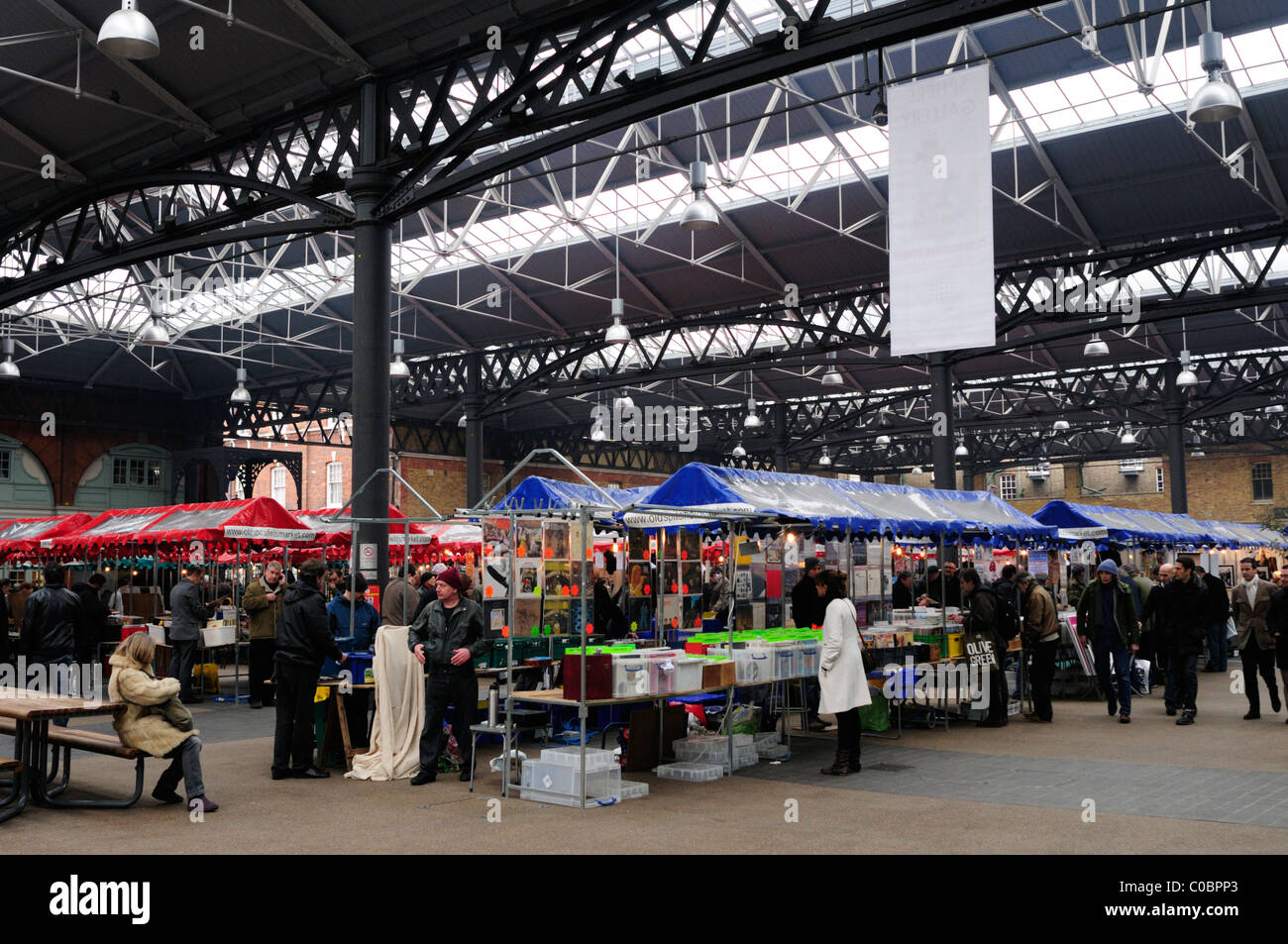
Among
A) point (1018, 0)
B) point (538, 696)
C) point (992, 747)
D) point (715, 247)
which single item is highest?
point (715, 247)

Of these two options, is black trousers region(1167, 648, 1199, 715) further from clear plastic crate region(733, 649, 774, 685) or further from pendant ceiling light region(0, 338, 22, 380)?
pendant ceiling light region(0, 338, 22, 380)

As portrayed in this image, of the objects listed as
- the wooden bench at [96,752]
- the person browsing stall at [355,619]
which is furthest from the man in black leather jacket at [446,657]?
the person browsing stall at [355,619]

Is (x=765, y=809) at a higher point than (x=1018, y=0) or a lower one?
lower

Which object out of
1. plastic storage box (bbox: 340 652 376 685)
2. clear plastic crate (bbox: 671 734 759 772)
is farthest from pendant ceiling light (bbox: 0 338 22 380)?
clear plastic crate (bbox: 671 734 759 772)

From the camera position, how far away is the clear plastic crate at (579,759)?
832cm

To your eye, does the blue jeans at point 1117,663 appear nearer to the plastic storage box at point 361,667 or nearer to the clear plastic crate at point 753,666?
the clear plastic crate at point 753,666

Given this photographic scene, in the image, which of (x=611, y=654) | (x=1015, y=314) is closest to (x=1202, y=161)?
(x=1015, y=314)

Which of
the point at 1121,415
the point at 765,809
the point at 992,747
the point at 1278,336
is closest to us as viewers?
the point at 765,809

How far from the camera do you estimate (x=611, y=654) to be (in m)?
8.52

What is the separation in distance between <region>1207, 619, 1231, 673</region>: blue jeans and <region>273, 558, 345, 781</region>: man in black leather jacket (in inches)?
613

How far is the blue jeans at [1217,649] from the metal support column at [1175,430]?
10.3 metres
